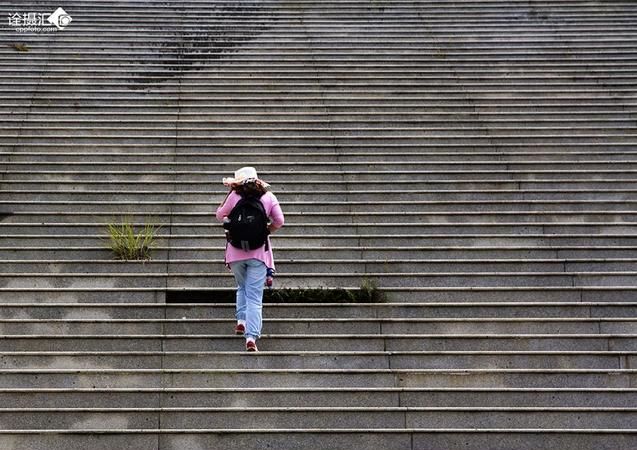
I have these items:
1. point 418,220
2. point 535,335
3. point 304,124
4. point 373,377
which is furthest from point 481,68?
point 373,377

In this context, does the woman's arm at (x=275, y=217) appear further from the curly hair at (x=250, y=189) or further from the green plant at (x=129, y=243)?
the green plant at (x=129, y=243)

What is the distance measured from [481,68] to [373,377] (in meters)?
5.70

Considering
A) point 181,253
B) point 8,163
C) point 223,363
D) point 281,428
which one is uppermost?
point 8,163

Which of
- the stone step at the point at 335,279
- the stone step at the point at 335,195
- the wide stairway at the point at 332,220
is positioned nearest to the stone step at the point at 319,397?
the wide stairway at the point at 332,220

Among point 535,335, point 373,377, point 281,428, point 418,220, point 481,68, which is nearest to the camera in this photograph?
point 281,428

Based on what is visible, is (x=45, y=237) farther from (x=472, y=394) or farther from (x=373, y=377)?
(x=472, y=394)

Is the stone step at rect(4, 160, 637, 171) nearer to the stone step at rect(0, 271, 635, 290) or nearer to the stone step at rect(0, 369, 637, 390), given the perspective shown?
the stone step at rect(0, 271, 635, 290)

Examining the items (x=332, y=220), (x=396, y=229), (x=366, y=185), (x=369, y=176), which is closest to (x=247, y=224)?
(x=332, y=220)

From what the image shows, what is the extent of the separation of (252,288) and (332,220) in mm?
2064

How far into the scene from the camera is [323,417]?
573 centimetres

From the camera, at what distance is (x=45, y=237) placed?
7633mm

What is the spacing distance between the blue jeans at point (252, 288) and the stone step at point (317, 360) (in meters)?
0.24

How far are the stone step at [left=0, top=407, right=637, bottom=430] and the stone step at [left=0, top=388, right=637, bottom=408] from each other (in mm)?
106

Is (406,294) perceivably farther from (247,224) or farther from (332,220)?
(247,224)
